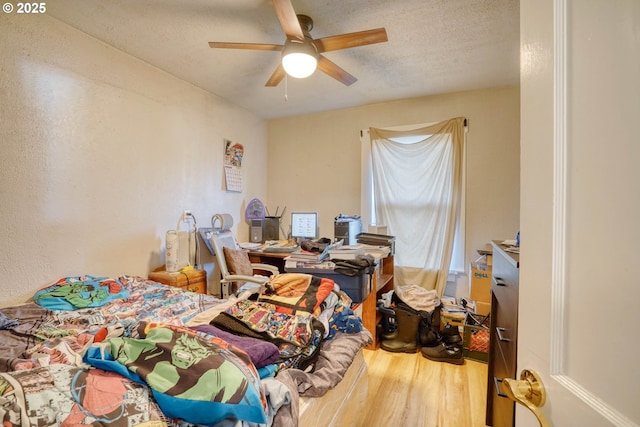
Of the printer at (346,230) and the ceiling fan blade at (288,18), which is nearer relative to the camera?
the ceiling fan blade at (288,18)

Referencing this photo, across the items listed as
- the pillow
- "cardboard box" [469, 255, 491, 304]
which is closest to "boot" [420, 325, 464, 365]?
"cardboard box" [469, 255, 491, 304]

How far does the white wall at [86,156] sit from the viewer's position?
168 centimetres

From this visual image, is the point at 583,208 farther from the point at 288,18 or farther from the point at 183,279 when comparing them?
the point at 183,279

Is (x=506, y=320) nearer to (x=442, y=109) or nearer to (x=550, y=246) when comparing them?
(x=550, y=246)

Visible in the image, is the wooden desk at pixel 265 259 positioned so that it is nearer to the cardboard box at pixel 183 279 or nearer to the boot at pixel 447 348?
the cardboard box at pixel 183 279

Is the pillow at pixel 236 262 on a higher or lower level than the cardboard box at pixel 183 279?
higher

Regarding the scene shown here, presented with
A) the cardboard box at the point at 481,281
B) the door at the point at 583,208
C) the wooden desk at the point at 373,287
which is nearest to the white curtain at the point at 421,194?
the wooden desk at the point at 373,287

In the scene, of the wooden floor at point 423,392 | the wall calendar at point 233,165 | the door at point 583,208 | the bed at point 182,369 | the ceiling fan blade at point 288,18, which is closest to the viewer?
the door at point 583,208

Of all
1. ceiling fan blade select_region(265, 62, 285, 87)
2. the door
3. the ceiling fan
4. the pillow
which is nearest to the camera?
the door

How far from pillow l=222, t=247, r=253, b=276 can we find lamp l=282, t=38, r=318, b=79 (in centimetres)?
168

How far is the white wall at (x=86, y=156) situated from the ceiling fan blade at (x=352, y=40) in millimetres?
1698

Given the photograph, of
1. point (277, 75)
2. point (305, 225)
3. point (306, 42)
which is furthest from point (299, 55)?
point (305, 225)

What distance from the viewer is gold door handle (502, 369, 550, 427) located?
458mm

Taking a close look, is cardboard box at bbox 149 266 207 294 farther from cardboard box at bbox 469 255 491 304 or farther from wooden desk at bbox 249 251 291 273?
cardboard box at bbox 469 255 491 304
